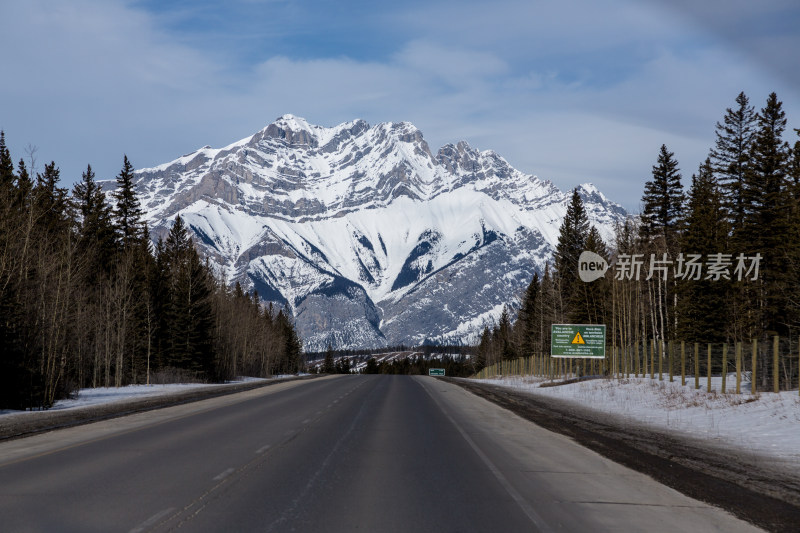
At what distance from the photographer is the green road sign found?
4769 centimetres

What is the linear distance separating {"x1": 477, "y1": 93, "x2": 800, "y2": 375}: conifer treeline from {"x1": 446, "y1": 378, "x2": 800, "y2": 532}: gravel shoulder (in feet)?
78.3

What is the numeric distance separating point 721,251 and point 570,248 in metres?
29.3

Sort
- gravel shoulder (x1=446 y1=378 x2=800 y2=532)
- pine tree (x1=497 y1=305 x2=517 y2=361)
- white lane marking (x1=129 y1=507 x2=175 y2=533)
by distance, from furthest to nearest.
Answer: pine tree (x1=497 y1=305 x2=517 y2=361) → gravel shoulder (x1=446 y1=378 x2=800 y2=532) → white lane marking (x1=129 y1=507 x2=175 y2=533)

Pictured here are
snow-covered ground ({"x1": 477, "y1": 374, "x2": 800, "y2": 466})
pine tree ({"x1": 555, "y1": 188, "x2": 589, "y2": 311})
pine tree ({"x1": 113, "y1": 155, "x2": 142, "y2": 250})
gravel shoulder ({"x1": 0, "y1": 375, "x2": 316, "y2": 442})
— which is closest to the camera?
gravel shoulder ({"x1": 0, "y1": 375, "x2": 316, "y2": 442})

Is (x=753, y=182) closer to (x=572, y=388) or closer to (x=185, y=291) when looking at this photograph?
(x=572, y=388)

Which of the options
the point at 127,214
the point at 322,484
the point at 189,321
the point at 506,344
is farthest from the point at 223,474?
the point at 506,344

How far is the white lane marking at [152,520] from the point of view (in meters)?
6.99

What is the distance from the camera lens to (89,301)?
177 feet

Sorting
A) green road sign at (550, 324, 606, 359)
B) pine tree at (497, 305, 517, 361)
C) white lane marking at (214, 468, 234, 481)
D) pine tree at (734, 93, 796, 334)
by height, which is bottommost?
pine tree at (497, 305, 517, 361)

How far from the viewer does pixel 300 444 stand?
1421 centimetres

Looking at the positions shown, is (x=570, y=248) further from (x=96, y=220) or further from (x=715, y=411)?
(x=715, y=411)

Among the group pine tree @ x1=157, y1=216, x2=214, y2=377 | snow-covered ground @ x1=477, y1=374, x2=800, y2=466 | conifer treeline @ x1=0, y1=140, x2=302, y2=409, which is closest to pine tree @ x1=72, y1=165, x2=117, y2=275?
conifer treeline @ x1=0, y1=140, x2=302, y2=409

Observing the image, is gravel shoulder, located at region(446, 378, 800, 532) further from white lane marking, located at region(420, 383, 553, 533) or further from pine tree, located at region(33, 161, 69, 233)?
pine tree, located at region(33, 161, 69, 233)

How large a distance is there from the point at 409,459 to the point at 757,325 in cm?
4266
